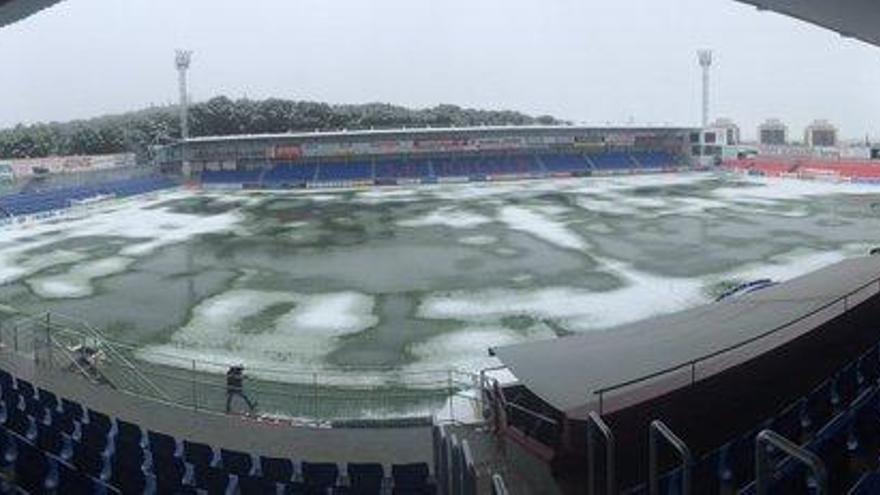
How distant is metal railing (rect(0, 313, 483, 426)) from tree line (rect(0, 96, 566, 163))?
66196 mm

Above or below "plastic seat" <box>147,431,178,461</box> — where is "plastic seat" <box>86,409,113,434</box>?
above

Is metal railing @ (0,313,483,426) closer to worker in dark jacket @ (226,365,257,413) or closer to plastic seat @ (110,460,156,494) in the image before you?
worker in dark jacket @ (226,365,257,413)

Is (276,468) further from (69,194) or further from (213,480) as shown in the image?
(69,194)

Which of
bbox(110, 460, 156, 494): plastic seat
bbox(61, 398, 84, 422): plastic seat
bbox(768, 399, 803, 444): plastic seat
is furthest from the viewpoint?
bbox(61, 398, 84, 422): plastic seat

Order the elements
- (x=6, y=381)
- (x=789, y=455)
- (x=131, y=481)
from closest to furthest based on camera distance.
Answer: (x=789, y=455), (x=131, y=481), (x=6, y=381)

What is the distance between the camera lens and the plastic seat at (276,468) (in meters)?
8.84

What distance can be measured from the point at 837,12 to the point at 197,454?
1044 cm

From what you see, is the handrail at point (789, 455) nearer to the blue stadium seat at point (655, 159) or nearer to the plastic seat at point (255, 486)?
the plastic seat at point (255, 486)

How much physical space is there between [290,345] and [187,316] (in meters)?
4.91

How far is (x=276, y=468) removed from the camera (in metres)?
8.90

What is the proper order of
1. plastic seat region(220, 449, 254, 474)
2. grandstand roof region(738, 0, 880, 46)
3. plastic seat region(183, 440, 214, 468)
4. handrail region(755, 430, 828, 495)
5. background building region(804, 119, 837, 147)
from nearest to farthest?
handrail region(755, 430, 828, 495), plastic seat region(220, 449, 254, 474), plastic seat region(183, 440, 214, 468), grandstand roof region(738, 0, 880, 46), background building region(804, 119, 837, 147)

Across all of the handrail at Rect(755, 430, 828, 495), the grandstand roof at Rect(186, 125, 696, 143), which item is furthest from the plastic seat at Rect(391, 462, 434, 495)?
the grandstand roof at Rect(186, 125, 696, 143)

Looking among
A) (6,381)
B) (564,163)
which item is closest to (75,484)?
(6,381)

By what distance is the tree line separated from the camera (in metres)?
81.1
